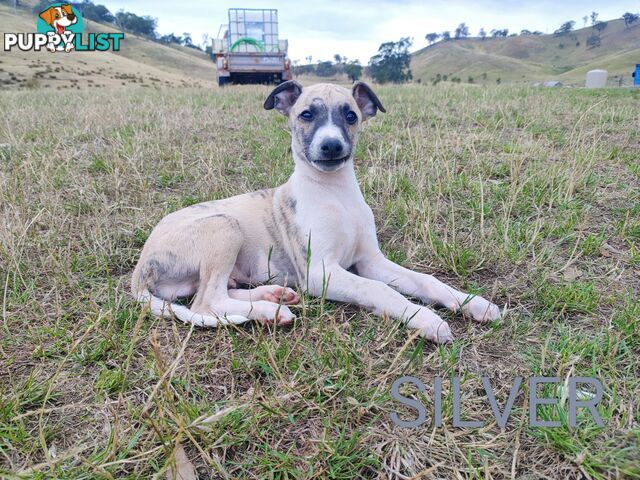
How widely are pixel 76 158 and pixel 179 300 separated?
11.9ft

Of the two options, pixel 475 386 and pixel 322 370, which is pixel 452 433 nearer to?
pixel 475 386

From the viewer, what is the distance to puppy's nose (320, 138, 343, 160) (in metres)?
2.88

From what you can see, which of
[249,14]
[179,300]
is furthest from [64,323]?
[249,14]

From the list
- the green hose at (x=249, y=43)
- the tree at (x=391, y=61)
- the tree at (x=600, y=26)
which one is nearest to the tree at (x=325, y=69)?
the tree at (x=391, y=61)

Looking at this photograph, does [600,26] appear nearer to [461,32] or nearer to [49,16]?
[461,32]

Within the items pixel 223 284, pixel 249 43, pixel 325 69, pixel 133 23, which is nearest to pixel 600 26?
pixel 325 69

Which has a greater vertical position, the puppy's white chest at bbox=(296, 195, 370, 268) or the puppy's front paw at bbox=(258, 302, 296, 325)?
the puppy's white chest at bbox=(296, 195, 370, 268)

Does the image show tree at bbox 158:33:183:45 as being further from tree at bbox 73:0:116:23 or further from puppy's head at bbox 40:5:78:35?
puppy's head at bbox 40:5:78:35

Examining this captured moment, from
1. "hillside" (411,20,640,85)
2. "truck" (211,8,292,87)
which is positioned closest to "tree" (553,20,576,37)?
"hillside" (411,20,640,85)

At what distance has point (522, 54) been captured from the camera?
136 metres

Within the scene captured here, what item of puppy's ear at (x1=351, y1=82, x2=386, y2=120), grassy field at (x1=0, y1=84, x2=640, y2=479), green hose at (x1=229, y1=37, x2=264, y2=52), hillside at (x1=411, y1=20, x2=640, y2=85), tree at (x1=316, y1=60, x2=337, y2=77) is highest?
hillside at (x1=411, y1=20, x2=640, y2=85)

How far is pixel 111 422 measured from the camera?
177 centimetres

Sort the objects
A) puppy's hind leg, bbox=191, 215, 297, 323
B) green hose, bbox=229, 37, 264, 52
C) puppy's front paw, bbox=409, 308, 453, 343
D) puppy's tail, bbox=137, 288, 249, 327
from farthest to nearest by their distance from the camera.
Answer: green hose, bbox=229, 37, 264, 52, puppy's hind leg, bbox=191, 215, 297, 323, puppy's tail, bbox=137, 288, 249, 327, puppy's front paw, bbox=409, 308, 453, 343

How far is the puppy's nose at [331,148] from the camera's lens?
9.46ft
